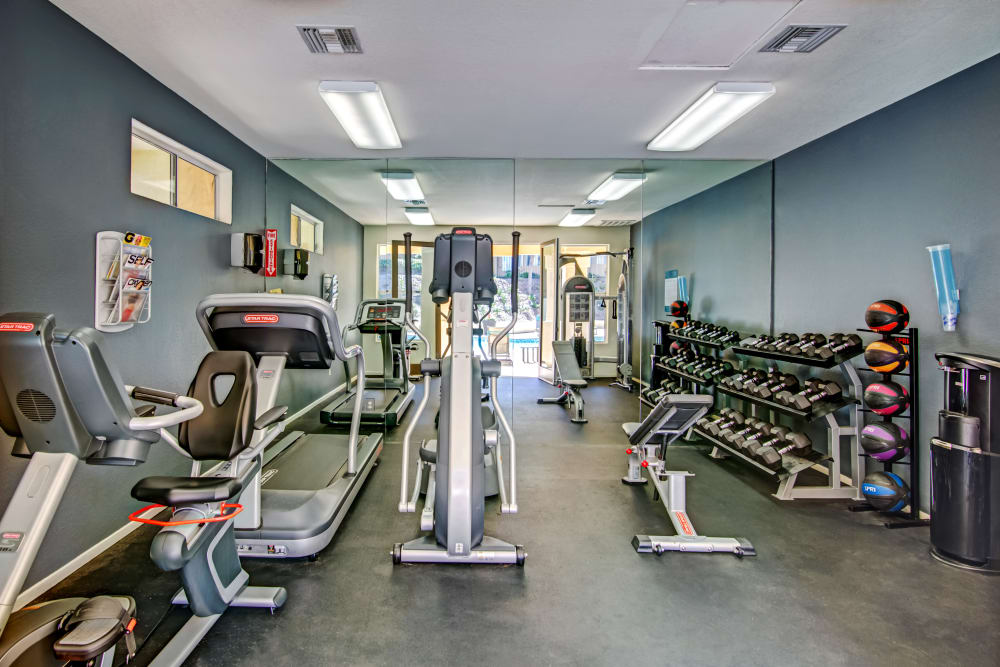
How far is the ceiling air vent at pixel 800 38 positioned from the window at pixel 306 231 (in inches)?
170

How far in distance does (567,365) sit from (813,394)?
2.88 m

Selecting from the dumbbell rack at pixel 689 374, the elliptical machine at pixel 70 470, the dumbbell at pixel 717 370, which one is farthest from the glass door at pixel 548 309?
the elliptical machine at pixel 70 470

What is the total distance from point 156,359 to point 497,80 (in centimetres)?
276

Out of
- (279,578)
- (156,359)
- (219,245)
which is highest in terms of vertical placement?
(219,245)

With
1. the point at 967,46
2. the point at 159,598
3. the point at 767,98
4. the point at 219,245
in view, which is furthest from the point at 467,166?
the point at 159,598

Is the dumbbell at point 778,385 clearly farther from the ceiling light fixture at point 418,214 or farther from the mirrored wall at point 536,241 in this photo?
the ceiling light fixture at point 418,214

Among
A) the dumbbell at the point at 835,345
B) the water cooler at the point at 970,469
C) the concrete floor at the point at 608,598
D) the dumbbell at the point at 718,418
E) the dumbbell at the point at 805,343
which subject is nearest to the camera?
the concrete floor at the point at 608,598

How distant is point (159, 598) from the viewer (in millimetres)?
2246

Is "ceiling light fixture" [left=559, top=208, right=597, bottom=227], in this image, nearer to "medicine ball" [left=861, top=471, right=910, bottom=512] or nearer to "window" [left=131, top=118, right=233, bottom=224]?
"window" [left=131, top=118, right=233, bottom=224]

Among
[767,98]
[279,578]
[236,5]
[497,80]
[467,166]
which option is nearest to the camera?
[236,5]

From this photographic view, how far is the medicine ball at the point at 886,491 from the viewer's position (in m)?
3.12

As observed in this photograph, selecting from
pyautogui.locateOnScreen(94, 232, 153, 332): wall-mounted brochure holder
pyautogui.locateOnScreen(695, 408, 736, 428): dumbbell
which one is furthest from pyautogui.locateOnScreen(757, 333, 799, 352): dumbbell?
pyautogui.locateOnScreen(94, 232, 153, 332): wall-mounted brochure holder

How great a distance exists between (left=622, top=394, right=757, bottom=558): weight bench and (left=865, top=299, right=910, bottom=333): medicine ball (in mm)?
1262

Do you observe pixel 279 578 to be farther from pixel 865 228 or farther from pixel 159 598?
pixel 865 228
